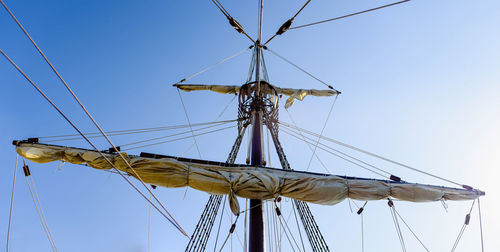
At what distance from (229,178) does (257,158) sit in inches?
85.4

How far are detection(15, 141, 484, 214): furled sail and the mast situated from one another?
30.3 inches

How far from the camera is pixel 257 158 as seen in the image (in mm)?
8906

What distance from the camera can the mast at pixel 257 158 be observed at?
6.98 metres

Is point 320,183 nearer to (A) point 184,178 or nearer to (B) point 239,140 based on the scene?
(A) point 184,178

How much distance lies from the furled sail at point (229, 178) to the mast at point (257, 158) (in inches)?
30.3

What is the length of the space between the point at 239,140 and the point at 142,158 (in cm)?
515

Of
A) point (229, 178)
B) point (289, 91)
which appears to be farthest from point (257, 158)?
point (289, 91)

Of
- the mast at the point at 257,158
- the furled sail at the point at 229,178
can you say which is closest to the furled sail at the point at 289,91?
the mast at the point at 257,158

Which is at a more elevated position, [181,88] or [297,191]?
[181,88]

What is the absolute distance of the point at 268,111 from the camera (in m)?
11.0

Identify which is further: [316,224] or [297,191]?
[316,224]

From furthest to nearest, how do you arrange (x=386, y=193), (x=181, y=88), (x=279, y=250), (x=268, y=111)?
(x=181, y=88) < (x=268, y=111) < (x=279, y=250) < (x=386, y=193)

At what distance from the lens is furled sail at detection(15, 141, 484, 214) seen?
6645mm

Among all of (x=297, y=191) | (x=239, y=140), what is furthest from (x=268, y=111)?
(x=297, y=191)
